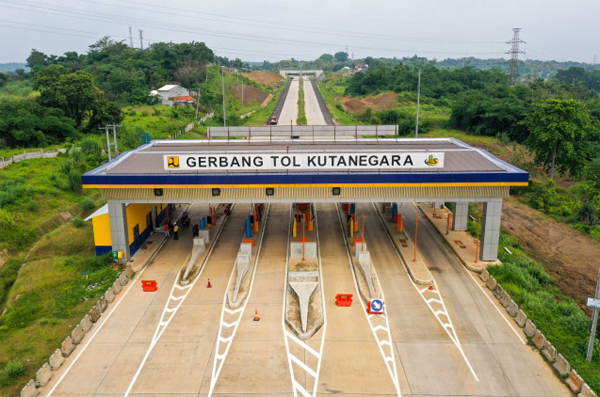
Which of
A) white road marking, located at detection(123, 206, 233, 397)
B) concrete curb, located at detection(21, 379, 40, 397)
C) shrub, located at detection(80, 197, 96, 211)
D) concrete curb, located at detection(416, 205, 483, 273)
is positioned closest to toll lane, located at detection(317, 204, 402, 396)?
concrete curb, located at detection(416, 205, 483, 273)

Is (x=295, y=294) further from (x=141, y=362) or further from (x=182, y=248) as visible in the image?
(x=182, y=248)

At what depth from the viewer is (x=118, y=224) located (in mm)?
34062

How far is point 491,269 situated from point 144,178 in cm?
2464

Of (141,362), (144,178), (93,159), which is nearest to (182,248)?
(144,178)

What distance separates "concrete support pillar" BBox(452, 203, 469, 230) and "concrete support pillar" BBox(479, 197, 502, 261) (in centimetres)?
633

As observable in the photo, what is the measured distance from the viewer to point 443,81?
129 metres

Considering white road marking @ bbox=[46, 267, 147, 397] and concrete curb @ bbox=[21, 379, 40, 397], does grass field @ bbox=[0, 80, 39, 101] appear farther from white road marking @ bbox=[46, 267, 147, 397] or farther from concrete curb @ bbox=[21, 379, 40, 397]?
concrete curb @ bbox=[21, 379, 40, 397]

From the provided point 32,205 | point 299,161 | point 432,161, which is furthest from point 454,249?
point 32,205

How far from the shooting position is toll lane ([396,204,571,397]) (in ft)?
68.1

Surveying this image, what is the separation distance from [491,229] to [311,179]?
13346mm

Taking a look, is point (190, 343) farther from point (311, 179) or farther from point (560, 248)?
point (560, 248)

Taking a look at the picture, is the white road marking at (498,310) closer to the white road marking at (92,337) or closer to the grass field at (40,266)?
the white road marking at (92,337)

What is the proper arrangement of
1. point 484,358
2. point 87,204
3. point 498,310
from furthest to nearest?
point 87,204 → point 498,310 → point 484,358

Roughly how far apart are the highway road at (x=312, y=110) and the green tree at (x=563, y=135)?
136 feet
